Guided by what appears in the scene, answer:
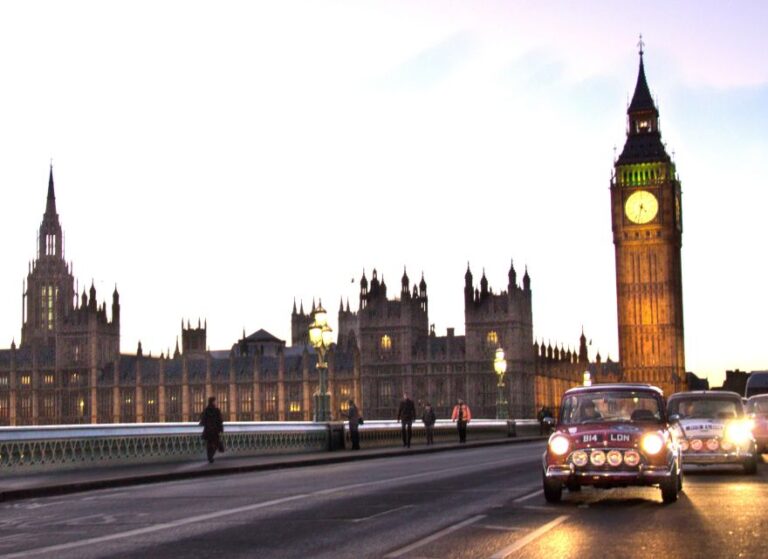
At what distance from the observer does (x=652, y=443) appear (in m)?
17.1

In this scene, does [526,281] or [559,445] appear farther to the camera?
[526,281]

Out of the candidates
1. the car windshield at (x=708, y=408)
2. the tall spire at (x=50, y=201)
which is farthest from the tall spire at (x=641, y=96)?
the car windshield at (x=708, y=408)

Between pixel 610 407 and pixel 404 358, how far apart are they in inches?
4139

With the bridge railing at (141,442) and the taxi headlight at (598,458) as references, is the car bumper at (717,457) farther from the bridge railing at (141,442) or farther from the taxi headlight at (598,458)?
the bridge railing at (141,442)

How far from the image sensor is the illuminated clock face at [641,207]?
5694 inches

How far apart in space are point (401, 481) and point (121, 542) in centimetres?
1022

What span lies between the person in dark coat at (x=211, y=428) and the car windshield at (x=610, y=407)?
1483 cm

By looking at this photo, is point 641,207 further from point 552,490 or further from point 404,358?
point 552,490

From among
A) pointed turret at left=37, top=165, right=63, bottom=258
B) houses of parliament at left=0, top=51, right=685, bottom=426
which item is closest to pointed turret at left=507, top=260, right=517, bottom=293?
houses of parliament at left=0, top=51, right=685, bottom=426

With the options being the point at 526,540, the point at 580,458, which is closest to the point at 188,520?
the point at 526,540

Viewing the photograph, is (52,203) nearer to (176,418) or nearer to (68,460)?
(176,418)

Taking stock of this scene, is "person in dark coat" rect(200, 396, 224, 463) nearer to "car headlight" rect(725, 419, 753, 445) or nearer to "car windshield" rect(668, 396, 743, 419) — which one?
"car windshield" rect(668, 396, 743, 419)

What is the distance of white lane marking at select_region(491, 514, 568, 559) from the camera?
39.2 feet

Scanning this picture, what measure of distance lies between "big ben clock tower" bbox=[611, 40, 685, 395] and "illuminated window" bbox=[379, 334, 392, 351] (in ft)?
99.8
